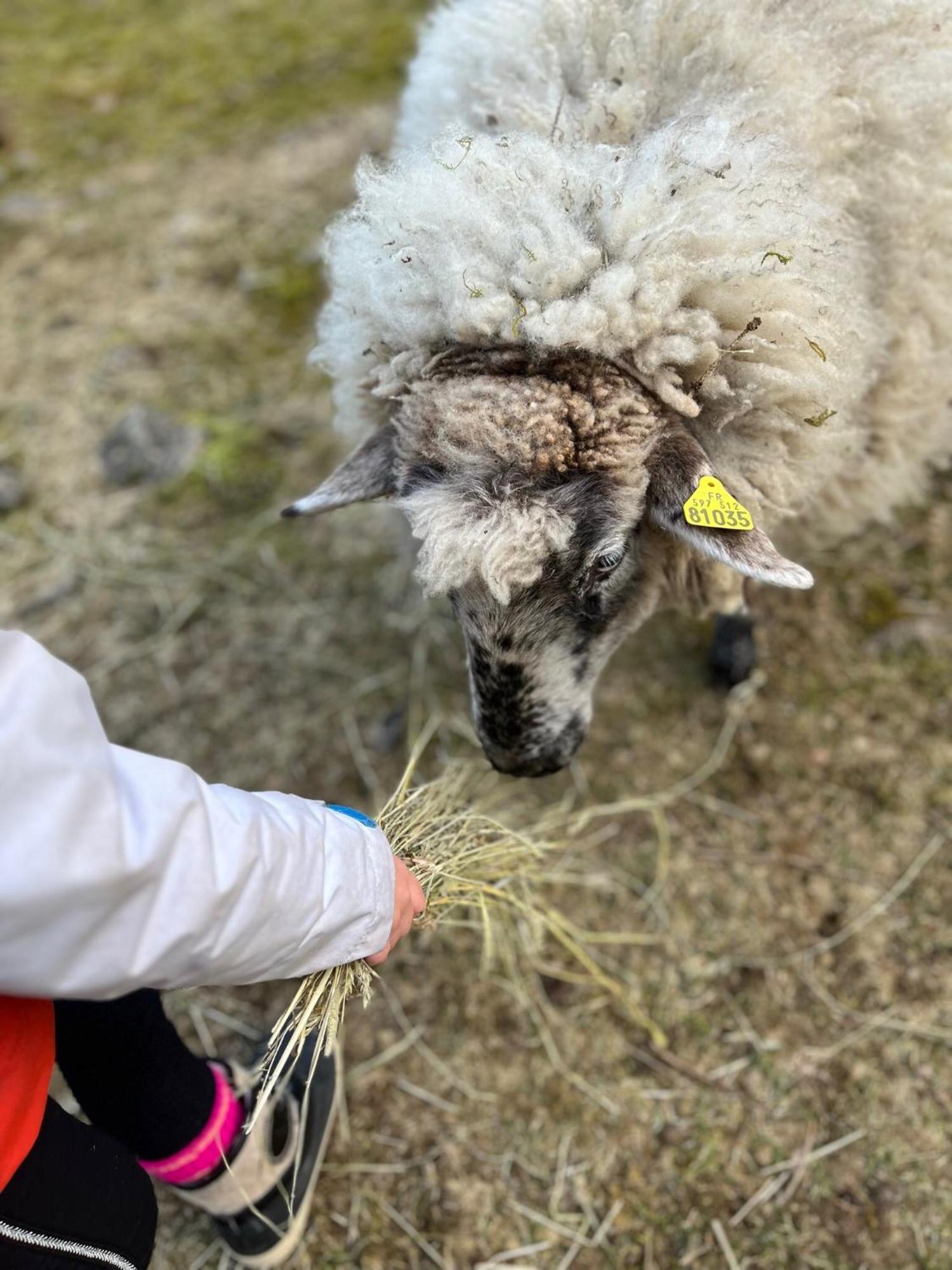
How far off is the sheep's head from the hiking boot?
99cm

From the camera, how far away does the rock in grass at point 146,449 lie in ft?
11.8

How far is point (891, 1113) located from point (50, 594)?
312 cm

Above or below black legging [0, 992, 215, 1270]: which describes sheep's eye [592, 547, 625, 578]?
above

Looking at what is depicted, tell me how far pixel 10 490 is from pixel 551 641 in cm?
274

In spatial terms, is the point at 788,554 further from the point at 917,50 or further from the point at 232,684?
the point at 232,684

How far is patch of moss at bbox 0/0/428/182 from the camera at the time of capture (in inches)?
213

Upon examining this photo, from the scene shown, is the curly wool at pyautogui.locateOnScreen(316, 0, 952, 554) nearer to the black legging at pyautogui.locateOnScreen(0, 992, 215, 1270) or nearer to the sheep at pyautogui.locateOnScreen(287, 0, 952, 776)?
the sheep at pyautogui.locateOnScreen(287, 0, 952, 776)

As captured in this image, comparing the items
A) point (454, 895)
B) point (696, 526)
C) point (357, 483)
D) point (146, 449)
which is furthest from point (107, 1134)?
point (146, 449)

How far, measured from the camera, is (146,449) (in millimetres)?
3598

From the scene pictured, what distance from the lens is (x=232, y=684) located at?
9.70 feet

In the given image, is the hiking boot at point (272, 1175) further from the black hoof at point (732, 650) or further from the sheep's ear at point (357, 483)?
the black hoof at point (732, 650)

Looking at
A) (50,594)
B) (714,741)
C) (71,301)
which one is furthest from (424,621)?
(71,301)

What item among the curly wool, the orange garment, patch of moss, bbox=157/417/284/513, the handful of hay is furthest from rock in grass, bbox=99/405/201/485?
the orange garment

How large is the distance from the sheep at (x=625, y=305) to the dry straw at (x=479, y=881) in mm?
215
